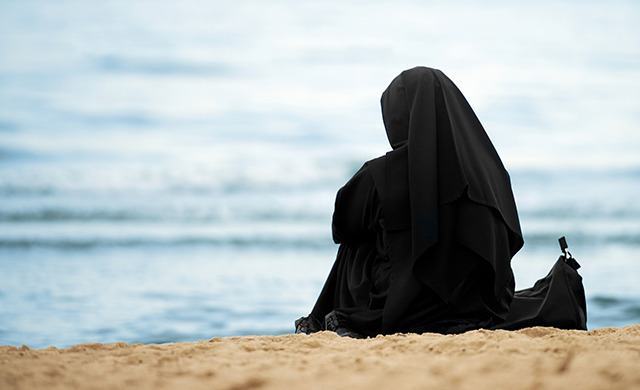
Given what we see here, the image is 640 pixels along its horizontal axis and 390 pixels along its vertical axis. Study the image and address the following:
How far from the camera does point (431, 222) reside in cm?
309

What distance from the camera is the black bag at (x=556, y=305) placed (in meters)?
3.38

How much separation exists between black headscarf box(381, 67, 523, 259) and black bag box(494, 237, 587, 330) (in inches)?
11.5

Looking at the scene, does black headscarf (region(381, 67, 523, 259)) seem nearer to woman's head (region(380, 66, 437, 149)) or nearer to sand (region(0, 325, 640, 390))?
woman's head (region(380, 66, 437, 149))

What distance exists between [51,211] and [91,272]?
7.87 meters

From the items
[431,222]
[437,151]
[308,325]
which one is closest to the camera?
[431,222]

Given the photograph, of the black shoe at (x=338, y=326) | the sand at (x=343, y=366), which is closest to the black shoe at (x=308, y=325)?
the black shoe at (x=338, y=326)

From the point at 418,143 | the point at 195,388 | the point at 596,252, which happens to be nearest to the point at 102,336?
the point at 418,143

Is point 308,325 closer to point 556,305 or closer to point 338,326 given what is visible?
point 338,326

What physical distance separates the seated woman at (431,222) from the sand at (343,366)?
704 millimetres

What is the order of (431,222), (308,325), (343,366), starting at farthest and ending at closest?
(308,325) → (431,222) → (343,366)

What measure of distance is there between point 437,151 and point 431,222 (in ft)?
1.19

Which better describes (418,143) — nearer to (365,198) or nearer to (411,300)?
(365,198)

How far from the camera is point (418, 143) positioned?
3180 millimetres

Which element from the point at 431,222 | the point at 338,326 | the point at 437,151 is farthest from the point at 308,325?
the point at 437,151
